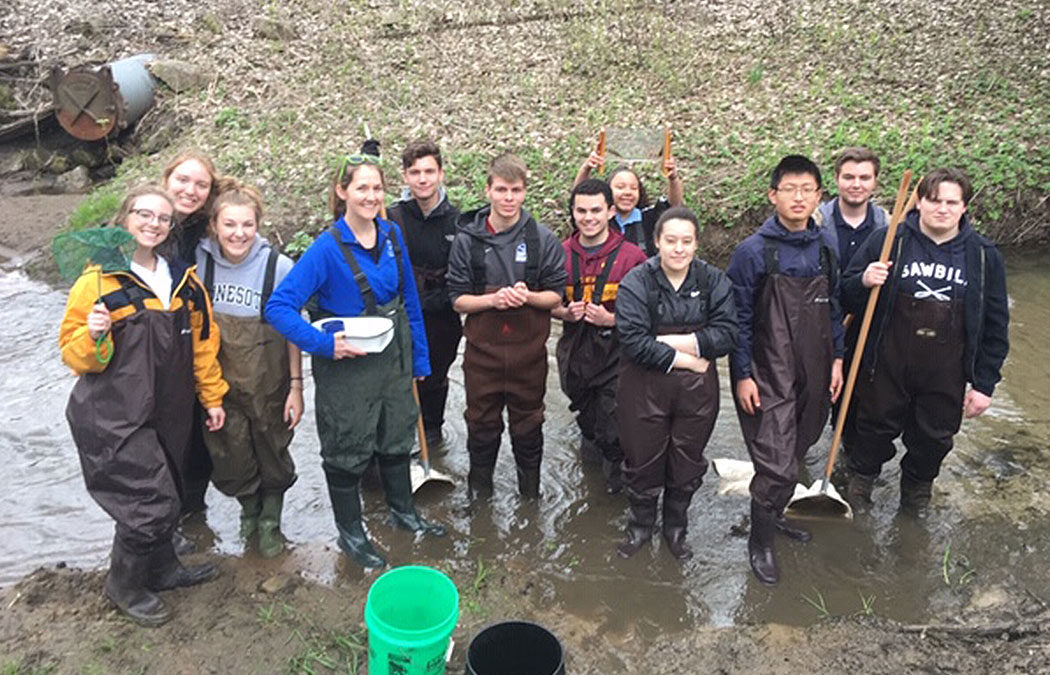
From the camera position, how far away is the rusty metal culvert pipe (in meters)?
11.6


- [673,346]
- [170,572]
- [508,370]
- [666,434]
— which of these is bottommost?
[170,572]

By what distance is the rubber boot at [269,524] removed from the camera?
4344mm

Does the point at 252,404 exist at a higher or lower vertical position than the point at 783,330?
lower

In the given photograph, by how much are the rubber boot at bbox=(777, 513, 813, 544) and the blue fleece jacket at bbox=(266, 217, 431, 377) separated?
8.24 ft

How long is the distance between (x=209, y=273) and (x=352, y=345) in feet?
2.61

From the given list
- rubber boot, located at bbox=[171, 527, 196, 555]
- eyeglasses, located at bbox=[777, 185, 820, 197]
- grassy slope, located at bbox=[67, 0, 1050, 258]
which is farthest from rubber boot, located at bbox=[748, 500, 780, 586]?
grassy slope, located at bbox=[67, 0, 1050, 258]

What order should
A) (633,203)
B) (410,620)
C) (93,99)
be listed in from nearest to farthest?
(410,620)
(633,203)
(93,99)

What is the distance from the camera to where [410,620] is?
3.31m

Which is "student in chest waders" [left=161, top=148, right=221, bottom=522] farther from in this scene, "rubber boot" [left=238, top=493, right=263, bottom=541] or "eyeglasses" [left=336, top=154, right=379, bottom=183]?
"eyeglasses" [left=336, top=154, right=379, bottom=183]

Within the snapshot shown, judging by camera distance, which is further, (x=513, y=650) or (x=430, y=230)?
(x=430, y=230)

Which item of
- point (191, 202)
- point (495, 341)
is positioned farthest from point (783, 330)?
point (191, 202)

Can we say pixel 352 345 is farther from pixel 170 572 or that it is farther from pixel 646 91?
pixel 646 91

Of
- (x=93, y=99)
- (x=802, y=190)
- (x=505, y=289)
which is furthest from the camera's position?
(x=93, y=99)

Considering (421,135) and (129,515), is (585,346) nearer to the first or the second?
(129,515)
